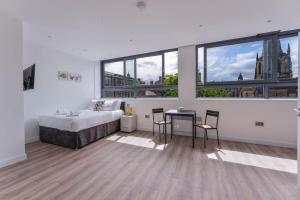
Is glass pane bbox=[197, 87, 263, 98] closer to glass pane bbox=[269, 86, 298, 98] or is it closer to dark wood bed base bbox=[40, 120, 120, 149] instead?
glass pane bbox=[269, 86, 298, 98]

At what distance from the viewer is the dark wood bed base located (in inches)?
132

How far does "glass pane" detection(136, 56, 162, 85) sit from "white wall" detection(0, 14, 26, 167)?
322 centimetres

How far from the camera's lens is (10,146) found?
2.60m

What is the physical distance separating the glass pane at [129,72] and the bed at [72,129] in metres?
1.68

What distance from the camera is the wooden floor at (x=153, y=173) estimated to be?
1.83 m

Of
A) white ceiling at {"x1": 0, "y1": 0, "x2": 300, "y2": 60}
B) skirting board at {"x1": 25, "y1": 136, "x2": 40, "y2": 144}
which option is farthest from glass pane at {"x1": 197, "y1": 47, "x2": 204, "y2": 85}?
skirting board at {"x1": 25, "y1": 136, "x2": 40, "y2": 144}

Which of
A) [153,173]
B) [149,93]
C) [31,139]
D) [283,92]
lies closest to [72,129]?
[31,139]

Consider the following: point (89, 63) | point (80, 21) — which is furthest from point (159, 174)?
point (89, 63)

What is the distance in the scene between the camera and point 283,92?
3.53 meters

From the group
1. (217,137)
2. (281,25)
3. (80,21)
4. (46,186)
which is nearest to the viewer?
(46,186)

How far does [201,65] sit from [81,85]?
407 cm

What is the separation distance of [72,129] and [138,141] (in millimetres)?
1561

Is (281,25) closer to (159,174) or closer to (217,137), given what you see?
(217,137)

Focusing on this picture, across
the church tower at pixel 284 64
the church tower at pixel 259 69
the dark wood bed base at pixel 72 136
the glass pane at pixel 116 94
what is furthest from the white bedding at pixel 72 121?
the church tower at pixel 284 64
